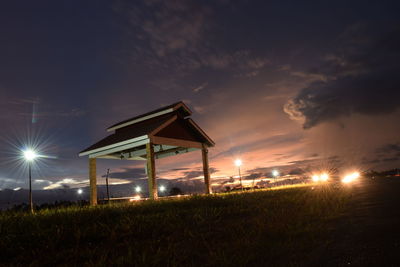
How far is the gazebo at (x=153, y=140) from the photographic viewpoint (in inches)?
640

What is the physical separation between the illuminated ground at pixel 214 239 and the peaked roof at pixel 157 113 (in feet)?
39.3

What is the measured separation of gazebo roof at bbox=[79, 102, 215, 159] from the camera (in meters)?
17.0

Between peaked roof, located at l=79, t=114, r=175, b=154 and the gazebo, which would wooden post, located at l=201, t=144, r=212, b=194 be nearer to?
the gazebo

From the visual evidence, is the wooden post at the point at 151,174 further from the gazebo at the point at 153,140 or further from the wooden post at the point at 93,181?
the wooden post at the point at 93,181

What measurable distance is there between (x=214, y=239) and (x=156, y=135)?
39.8 feet

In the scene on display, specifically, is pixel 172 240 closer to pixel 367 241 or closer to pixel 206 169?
pixel 367 241

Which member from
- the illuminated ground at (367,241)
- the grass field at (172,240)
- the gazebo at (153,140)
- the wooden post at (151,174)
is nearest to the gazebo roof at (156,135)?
the gazebo at (153,140)

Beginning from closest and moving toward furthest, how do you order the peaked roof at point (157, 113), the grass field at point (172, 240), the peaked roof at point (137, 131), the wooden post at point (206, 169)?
the grass field at point (172, 240), the peaked roof at point (137, 131), the peaked roof at point (157, 113), the wooden post at point (206, 169)

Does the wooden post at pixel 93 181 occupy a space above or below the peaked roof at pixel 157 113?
below

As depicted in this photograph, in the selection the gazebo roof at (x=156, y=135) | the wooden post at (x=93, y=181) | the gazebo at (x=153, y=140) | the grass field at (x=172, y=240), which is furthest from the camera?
the wooden post at (x=93, y=181)

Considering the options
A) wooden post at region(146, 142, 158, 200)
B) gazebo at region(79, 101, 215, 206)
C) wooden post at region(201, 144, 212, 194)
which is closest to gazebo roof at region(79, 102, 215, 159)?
gazebo at region(79, 101, 215, 206)

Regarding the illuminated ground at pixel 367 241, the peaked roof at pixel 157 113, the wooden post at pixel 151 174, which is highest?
the peaked roof at pixel 157 113

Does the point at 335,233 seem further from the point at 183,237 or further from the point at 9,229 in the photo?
the point at 9,229

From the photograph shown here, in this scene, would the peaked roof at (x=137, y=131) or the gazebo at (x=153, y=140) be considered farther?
the peaked roof at (x=137, y=131)
